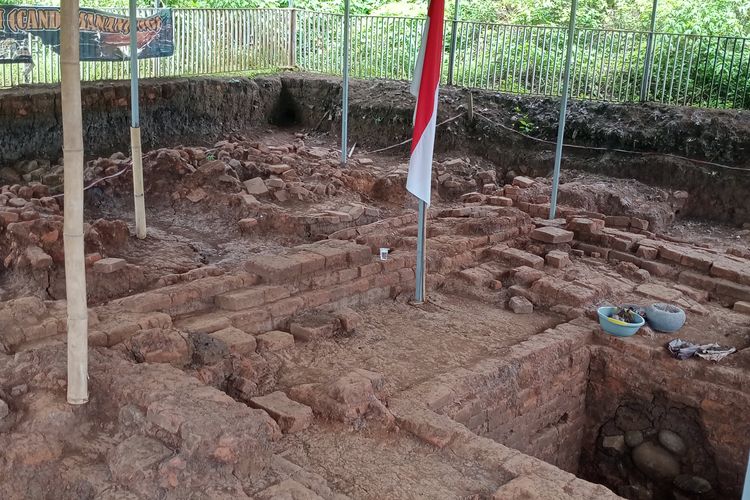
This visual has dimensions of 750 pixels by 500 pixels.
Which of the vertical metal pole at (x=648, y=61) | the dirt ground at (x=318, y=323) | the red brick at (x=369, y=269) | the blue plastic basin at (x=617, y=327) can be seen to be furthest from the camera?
the vertical metal pole at (x=648, y=61)

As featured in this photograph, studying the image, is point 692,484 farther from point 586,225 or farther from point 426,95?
point 426,95

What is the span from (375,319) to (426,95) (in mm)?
1921

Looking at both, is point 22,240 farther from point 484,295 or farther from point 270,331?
point 484,295

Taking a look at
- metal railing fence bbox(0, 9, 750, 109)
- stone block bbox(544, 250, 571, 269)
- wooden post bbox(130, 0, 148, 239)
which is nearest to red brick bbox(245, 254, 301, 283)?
wooden post bbox(130, 0, 148, 239)

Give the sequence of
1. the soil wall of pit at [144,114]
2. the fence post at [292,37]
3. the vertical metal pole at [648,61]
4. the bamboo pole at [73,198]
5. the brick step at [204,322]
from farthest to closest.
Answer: the fence post at [292,37] → the vertical metal pole at [648,61] → the soil wall of pit at [144,114] → the brick step at [204,322] → the bamboo pole at [73,198]

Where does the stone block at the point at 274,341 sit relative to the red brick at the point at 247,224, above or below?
below

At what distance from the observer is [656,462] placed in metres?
6.21

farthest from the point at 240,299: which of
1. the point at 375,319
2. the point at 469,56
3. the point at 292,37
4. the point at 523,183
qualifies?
the point at 292,37

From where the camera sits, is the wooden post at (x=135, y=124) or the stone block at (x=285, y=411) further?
the wooden post at (x=135, y=124)

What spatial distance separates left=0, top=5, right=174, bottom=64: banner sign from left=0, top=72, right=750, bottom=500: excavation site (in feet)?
1.93

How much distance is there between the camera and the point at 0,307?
16.9 feet

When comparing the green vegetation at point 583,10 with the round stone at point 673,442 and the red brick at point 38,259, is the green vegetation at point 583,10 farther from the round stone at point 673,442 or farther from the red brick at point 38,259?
the round stone at point 673,442

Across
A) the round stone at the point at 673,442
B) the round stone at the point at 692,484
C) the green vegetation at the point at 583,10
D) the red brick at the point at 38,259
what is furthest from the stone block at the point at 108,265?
the green vegetation at the point at 583,10

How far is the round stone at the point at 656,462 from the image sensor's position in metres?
6.19
